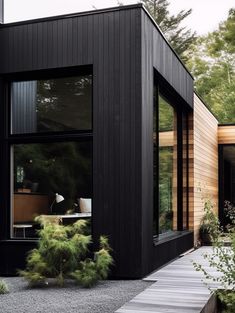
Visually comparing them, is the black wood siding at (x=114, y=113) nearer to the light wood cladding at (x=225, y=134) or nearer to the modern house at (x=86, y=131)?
the modern house at (x=86, y=131)

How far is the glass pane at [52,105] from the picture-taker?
641cm

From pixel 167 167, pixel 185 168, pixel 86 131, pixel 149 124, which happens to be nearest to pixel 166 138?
pixel 167 167

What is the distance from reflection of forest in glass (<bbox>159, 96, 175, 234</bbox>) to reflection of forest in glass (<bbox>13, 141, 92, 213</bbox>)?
1.52 meters

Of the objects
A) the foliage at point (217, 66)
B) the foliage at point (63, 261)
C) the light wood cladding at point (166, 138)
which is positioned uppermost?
the foliage at point (217, 66)

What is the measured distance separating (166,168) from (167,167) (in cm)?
9

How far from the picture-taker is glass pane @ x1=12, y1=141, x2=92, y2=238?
6.29m

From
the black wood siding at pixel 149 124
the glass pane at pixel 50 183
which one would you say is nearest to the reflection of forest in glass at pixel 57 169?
the glass pane at pixel 50 183

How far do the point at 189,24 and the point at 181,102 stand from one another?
15561 mm

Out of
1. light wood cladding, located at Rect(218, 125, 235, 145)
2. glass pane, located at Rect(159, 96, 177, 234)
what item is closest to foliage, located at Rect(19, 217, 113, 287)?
glass pane, located at Rect(159, 96, 177, 234)

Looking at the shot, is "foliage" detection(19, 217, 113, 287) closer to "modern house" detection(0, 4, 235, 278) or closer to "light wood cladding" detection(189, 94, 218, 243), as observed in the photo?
"modern house" detection(0, 4, 235, 278)

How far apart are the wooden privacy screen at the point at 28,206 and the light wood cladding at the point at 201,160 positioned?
113 inches

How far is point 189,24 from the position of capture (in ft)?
76.6

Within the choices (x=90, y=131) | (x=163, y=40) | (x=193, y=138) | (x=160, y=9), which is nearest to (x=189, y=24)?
(x=160, y=9)

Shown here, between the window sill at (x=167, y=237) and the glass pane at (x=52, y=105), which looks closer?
the glass pane at (x=52, y=105)
